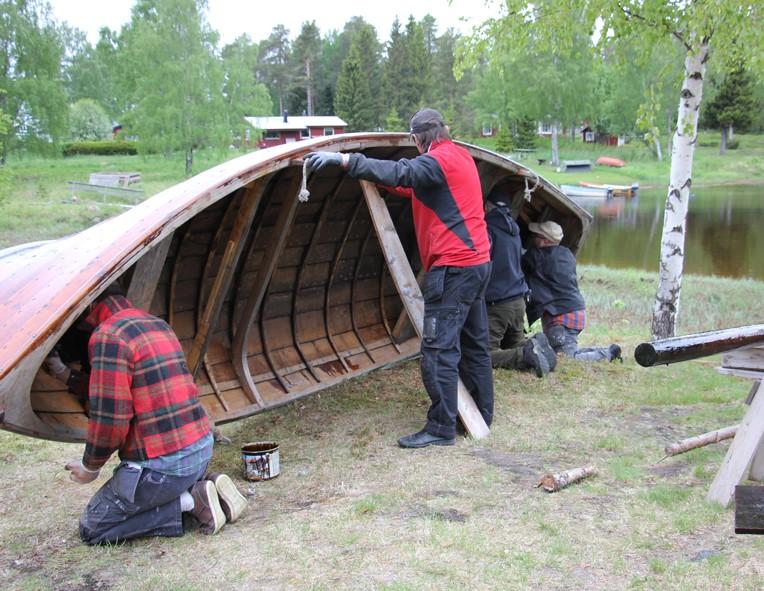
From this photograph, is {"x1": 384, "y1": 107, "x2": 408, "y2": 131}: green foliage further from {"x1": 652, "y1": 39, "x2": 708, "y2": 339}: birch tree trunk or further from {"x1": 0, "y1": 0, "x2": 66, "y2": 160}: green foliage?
{"x1": 652, "y1": 39, "x2": 708, "y2": 339}: birch tree trunk

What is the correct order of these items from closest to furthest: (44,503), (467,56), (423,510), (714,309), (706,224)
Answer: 1. (423,510)
2. (44,503)
3. (467,56)
4. (714,309)
5. (706,224)

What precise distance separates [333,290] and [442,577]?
3821mm

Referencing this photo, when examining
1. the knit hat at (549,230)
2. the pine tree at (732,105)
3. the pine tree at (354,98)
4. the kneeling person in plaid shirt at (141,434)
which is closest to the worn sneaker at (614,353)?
the knit hat at (549,230)

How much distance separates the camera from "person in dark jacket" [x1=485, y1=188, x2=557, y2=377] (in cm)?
668

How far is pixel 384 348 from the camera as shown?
7098 mm

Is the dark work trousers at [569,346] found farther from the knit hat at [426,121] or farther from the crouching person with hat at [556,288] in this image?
the knit hat at [426,121]

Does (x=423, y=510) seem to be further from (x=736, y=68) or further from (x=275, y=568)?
(x=736, y=68)

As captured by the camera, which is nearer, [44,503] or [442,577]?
[442,577]

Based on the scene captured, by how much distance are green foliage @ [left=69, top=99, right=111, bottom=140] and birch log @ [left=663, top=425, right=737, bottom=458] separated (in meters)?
57.3

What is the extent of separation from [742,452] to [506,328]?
124 inches

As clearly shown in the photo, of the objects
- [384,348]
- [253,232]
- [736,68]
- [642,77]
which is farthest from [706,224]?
[642,77]

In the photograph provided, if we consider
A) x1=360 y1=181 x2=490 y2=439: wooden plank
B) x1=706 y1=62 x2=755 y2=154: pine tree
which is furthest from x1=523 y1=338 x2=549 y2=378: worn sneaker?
x1=706 y1=62 x2=755 y2=154: pine tree

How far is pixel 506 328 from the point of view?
6918 millimetres

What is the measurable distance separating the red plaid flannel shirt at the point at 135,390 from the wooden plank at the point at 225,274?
1.36 meters
